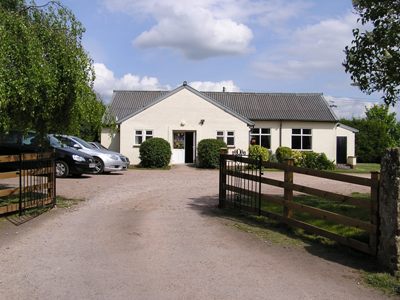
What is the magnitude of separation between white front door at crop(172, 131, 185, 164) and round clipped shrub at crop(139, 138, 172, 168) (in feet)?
8.63

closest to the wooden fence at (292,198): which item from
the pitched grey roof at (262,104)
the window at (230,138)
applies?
the window at (230,138)

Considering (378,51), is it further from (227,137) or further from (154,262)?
(227,137)

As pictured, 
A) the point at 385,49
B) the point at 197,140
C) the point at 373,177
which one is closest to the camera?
the point at 373,177

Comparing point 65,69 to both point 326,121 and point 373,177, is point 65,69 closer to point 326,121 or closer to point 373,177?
point 373,177

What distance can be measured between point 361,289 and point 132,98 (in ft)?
113

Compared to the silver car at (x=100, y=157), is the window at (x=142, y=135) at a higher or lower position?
higher

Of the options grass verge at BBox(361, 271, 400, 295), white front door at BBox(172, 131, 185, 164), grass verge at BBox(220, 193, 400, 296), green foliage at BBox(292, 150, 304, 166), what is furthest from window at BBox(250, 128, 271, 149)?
grass verge at BBox(361, 271, 400, 295)

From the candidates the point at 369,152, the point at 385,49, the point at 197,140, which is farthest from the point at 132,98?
the point at 385,49

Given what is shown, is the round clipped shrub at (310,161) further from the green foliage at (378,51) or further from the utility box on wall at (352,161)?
the green foliage at (378,51)

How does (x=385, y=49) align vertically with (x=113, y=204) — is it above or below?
above

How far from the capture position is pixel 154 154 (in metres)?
29.7

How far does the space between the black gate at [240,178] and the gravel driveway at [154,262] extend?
2.70ft

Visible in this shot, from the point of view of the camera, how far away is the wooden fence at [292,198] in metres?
7.14

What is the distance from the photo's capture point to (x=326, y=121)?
36906 mm
